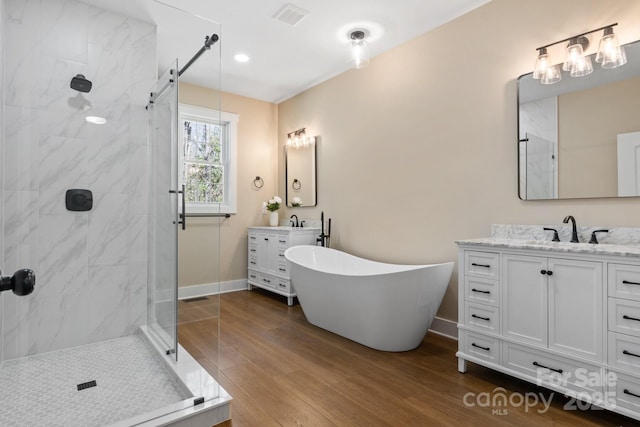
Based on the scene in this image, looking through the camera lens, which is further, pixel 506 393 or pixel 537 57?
pixel 537 57

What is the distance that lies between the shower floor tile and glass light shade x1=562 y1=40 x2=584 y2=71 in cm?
312

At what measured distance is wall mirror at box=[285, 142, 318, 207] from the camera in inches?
185

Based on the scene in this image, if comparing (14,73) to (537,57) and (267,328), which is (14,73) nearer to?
(267,328)

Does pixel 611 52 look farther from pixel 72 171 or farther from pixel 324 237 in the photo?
pixel 72 171

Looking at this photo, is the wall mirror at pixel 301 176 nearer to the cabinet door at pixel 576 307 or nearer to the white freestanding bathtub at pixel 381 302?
the white freestanding bathtub at pixel 381 302

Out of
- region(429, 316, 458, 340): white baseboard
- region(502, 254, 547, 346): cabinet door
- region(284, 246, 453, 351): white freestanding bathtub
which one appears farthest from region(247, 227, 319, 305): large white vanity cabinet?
region(502, 254, 547, 346): cabinet door

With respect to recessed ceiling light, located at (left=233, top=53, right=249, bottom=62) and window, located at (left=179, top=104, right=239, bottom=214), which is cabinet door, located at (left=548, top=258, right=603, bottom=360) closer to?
window, located at (left=179, top=104, right=239, bottom=214)

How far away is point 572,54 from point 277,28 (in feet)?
7.95

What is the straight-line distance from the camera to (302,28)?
335cm

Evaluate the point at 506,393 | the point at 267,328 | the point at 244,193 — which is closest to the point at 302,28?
the point at 244,193

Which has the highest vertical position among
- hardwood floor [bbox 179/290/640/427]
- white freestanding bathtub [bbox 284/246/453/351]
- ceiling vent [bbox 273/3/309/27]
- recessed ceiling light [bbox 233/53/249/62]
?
recessed ceiling light [bbox 233/53/249/62]

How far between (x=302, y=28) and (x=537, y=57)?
2012mm

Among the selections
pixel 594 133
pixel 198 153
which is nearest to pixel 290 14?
pixel 198 153

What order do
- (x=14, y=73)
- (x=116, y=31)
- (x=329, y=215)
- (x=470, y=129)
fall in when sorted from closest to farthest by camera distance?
(x=14, y=73), (x=116, y=31), (x=470, y=129), (x=329, y=215)
